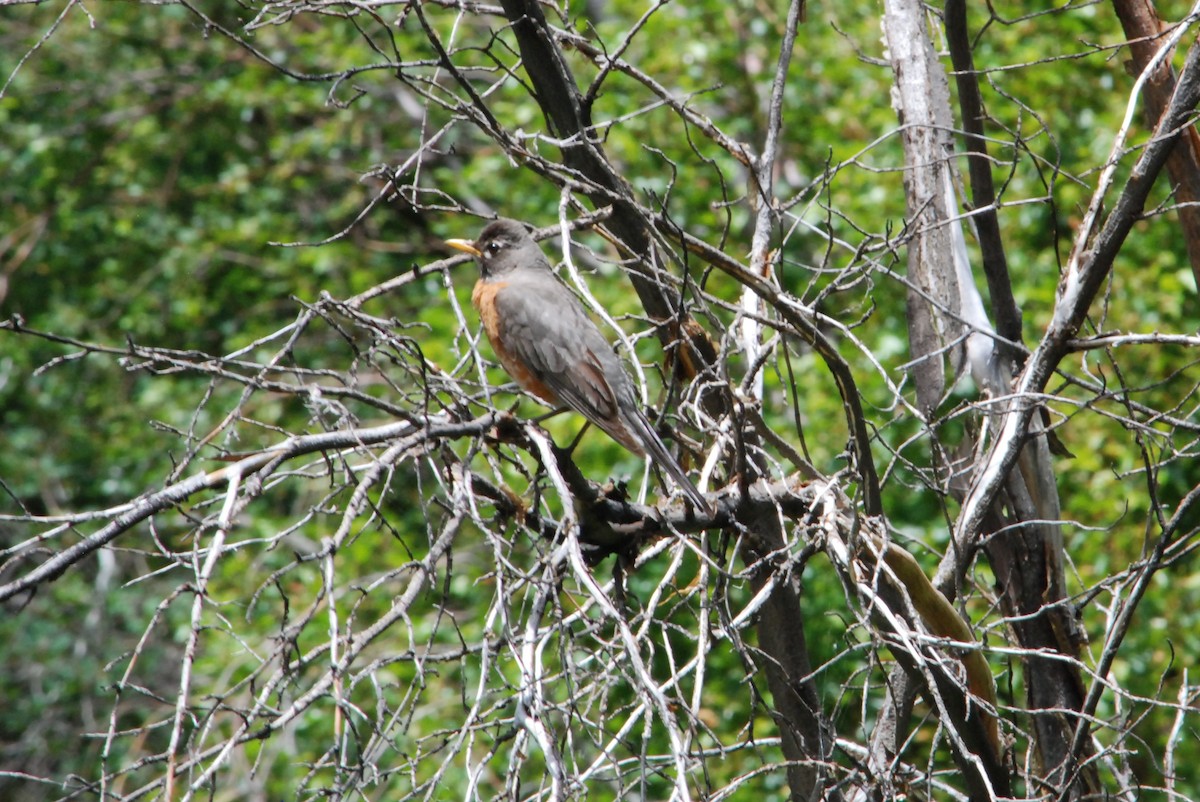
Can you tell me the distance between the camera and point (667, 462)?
3.65 m

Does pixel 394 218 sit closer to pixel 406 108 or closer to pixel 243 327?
pixel 406 108

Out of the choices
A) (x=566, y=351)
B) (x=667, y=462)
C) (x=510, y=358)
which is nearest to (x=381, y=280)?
(x=510, y=358)

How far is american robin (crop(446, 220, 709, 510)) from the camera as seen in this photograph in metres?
4.29

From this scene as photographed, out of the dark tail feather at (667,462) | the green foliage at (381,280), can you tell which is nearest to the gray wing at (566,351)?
the dark tail feather at (667,462)

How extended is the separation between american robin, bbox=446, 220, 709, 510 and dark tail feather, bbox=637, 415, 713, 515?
2.8 inches

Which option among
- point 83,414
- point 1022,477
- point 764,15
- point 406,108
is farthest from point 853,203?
point 83,414

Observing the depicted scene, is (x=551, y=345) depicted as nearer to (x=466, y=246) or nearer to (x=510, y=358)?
(x=510, y=358)

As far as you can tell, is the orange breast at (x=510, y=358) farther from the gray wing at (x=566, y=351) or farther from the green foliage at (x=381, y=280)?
the green foliage at (x=381, y=280)

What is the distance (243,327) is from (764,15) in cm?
472

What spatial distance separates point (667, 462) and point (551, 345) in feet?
3.33

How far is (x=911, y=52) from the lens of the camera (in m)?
4.36

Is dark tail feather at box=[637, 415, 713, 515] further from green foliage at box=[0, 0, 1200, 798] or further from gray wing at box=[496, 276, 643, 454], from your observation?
green foliage at box=[0, 0, 1200, 798]

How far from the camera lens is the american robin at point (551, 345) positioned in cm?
429

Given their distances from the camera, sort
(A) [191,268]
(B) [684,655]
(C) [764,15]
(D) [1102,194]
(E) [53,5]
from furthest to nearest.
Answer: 1. (E) [53,5]
2. (A) [191,268]
3. (C) [764,15]
4. (B) [684,655]
5. (D) [1102,194]
